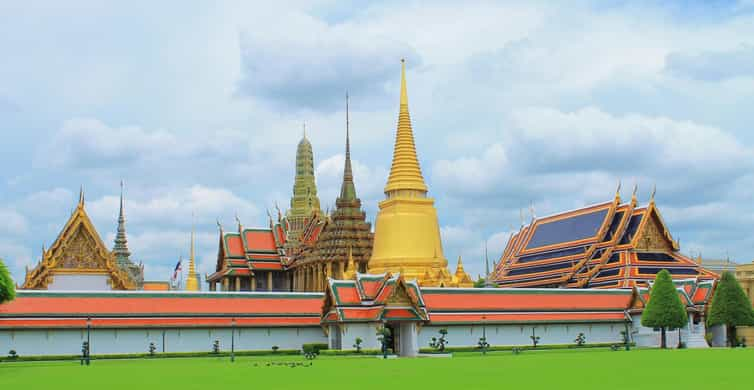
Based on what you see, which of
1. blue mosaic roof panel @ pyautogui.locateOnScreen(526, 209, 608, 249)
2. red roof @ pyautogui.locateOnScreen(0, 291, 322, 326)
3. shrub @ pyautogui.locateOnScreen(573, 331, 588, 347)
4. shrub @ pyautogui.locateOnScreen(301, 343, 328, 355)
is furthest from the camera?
blue mosaic roof panel @ pyautogui.locateOnScreen(526, 209, 608, 249)

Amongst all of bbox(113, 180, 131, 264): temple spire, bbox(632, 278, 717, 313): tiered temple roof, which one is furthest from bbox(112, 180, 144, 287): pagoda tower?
bbox(632, 278, 717, 313): tiered temple roof

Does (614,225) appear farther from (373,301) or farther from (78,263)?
(78,263)

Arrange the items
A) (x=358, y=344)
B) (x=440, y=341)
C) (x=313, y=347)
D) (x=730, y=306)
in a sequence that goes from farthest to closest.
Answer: (x=730, y=306), (x=440, y=341), (x=313, y=347), (x=358, y=344)

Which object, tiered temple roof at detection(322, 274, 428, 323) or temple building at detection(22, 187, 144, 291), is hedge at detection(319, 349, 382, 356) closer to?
tiered temple roof at detection(322, 274, 428, 323)

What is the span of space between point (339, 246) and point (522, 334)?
22.6 m

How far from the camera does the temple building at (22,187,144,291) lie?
54.8 m

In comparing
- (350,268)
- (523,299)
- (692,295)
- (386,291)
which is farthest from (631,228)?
(386,291)

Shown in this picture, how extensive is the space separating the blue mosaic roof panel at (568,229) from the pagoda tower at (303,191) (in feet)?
70.0

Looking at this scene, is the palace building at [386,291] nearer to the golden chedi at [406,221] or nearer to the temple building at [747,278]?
the golden chedi at [406,221]

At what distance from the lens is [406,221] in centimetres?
6375

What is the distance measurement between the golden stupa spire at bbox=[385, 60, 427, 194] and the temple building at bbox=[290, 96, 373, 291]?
781 centimetres

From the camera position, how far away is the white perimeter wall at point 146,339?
44.0 meters

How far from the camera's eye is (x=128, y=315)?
150ft

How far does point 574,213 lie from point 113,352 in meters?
38.2
